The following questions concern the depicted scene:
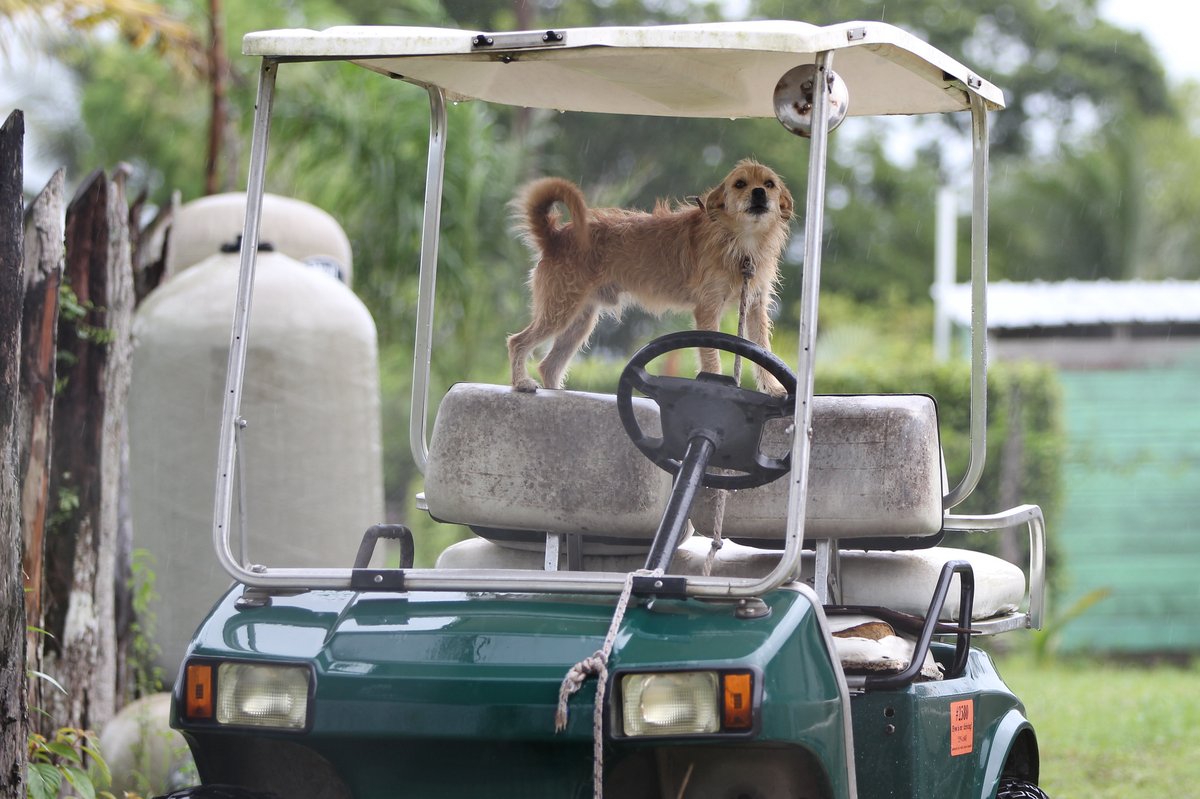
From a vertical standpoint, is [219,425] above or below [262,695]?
above

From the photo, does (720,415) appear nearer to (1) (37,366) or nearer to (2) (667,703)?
(2) (667,703)

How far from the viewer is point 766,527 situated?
12.2 feet

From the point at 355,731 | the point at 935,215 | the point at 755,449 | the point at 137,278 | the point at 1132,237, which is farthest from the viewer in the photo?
the point at 935,215

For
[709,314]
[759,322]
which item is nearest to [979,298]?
[759,322]

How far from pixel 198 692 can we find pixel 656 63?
5.74ft

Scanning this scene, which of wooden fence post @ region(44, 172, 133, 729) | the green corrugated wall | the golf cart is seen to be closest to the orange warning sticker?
the golf cart

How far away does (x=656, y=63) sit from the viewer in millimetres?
3570

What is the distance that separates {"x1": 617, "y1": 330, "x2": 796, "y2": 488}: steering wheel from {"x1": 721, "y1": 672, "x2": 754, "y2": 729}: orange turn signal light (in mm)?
742

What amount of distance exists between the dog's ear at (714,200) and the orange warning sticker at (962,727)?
53.7 inches

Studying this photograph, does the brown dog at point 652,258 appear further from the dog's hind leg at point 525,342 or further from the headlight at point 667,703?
the headlight at point 667,703

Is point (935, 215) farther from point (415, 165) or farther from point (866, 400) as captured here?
point (866, 400)

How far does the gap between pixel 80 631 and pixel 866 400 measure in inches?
121

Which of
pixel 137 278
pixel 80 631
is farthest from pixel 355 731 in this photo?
pixel 137 278

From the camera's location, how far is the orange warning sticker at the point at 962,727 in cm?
348
